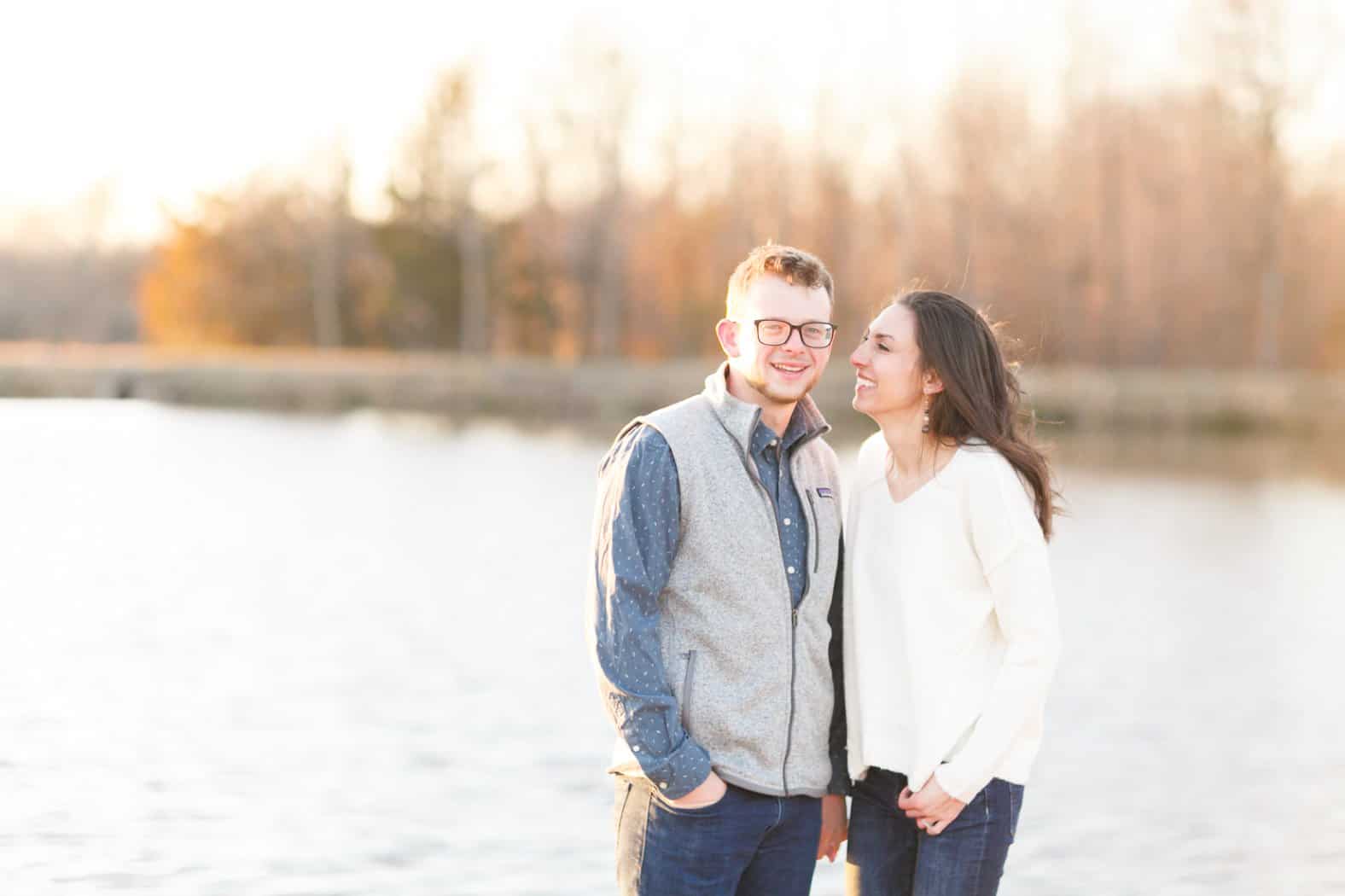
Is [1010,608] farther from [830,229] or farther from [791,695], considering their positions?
[830,229]

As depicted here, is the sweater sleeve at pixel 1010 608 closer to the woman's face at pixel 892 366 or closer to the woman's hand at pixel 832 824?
the woman's face at pixel 892 366

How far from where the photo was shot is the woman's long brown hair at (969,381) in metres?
3.10

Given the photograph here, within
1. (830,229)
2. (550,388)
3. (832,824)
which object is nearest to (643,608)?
(832,824)

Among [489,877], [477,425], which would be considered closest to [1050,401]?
[477,425]

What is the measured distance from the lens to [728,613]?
9.98ft

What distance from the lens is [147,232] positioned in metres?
67.1

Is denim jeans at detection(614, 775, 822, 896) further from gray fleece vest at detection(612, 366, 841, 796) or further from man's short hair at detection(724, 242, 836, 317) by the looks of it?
man's short hair at detection(724, 242, 836, 317)

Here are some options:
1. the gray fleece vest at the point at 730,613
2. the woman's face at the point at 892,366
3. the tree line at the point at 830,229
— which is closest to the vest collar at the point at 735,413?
the gray fleece vest at the point at 730,613

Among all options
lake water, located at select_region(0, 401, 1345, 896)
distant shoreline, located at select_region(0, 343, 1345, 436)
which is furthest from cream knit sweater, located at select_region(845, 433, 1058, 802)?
distant shoreline, located at select_region(0, 343, 1345, 436)

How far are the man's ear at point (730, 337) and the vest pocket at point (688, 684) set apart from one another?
1.87 ft

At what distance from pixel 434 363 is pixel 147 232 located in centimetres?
3290

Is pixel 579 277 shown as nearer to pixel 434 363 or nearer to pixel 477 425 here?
pixel 434 363

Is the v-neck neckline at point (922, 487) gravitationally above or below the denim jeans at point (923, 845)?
above

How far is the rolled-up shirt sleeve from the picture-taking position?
2.95 m
